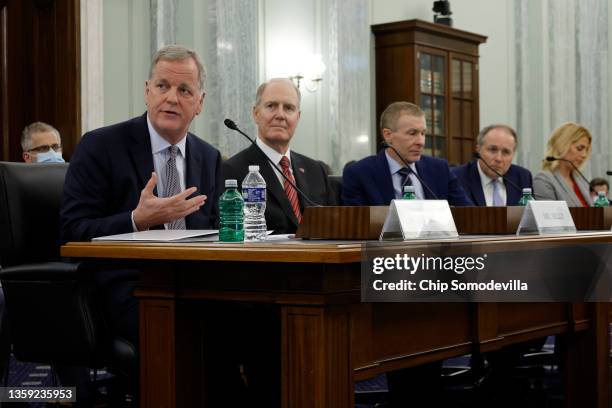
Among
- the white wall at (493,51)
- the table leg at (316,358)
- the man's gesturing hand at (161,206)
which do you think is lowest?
the table leg at (316,358)

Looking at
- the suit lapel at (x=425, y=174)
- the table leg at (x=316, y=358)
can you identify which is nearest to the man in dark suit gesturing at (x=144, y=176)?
the table leg at (x=316, y=358)

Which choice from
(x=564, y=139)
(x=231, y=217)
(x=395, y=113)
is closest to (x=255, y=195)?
(x=231, y=217)

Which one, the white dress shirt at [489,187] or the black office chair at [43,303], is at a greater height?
the white dress shirt at [489,187]

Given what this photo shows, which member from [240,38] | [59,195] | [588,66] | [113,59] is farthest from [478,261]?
[588,66]

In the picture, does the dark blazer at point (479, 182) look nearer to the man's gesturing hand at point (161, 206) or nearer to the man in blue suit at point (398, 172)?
the man in blue suit at point (398, 172)

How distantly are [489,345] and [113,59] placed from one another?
468cm

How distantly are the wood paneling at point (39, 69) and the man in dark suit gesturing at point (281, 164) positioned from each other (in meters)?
2.67

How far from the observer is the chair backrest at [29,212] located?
2406 millimetres

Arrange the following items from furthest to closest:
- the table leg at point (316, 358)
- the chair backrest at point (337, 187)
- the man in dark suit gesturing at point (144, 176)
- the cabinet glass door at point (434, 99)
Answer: the cabinet glass door at point (434, 99) → the chair backrest at point (337, 187) → the man in dark suit gesturing at point (144, 176) → the table leg at point (316, 358)

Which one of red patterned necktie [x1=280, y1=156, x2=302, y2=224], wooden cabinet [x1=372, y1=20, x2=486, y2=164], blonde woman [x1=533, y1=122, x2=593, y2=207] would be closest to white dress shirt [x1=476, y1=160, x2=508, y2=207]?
blonde woman [x1=533, y1=122, x2=593, y2=207]

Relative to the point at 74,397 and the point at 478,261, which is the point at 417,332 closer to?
the point at 478,261

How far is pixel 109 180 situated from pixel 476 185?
2.44 meters

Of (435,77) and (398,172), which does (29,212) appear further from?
(435,77)

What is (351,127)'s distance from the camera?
827 cm
